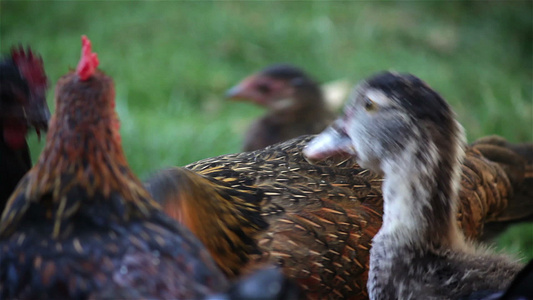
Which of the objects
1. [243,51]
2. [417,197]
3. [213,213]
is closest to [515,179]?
[417,197]

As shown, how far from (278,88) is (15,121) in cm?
257

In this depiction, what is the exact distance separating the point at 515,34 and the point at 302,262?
228 inches

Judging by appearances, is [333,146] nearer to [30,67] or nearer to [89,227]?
[89,227]

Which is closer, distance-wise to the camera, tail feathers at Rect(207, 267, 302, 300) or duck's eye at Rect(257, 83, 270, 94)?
tail feathers at Rect(207, 267, 302, 300)

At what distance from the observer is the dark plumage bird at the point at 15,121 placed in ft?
8.36

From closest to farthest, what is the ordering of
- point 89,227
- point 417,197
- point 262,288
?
1. point 262,288
2. point 89,227
3. point 417,197

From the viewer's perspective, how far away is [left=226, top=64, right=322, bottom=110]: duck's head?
4.86m

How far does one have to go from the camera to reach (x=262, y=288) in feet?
5.04

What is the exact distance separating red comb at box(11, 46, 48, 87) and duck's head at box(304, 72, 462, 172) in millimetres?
1205

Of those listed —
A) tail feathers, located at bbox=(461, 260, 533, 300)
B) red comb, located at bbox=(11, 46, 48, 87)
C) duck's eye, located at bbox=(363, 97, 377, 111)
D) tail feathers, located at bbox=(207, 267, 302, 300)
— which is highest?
red comb, located at bbox=(11, 46, 48, 87)

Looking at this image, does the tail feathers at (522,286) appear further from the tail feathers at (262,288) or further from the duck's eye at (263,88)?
the duck's eye at (263,88)

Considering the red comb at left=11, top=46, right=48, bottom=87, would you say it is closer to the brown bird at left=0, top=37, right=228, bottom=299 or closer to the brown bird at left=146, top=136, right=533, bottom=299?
the brown bird at left=146, top=136, right=533, bottom=299

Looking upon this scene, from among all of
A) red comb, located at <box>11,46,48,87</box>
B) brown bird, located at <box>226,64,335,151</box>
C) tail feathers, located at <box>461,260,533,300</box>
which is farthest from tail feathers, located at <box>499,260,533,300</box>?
brown bird, located at <box>226,64,335,151</box>

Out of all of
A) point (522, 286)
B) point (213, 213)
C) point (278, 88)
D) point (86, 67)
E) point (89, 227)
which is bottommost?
point (522, 286)
